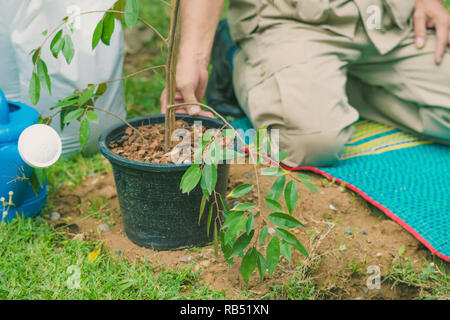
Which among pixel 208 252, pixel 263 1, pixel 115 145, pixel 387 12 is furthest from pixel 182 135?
pixel 387 12

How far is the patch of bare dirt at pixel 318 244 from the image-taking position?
1.39 meters

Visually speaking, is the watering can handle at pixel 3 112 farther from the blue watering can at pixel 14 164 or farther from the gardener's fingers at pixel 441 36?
the gardener's fingers at pixel 441 36

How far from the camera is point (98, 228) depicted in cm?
159

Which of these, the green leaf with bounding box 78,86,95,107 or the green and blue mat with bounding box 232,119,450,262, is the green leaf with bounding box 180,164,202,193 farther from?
the green and blue mat with bounding box 232,119,450,262

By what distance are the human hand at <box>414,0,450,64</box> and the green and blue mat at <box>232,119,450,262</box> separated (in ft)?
1.28

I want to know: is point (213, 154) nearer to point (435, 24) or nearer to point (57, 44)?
point (57, 44)

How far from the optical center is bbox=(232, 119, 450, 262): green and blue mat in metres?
1.58

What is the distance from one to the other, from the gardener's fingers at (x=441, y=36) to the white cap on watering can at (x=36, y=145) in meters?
1.59

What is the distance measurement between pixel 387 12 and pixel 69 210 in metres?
1.51

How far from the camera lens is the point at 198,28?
173cm

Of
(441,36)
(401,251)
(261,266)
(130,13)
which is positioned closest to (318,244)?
(401,251)

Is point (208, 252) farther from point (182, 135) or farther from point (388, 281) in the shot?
point (388, 281)

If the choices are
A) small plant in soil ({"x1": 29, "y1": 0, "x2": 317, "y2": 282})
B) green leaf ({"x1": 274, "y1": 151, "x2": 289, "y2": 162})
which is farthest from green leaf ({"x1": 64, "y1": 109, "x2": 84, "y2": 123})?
green leaf ({"x1": 274, "y1": 151, "x2": 289, "y2": 162})

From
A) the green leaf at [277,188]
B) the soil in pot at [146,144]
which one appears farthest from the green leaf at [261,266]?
the soil in pot at [146,144]
